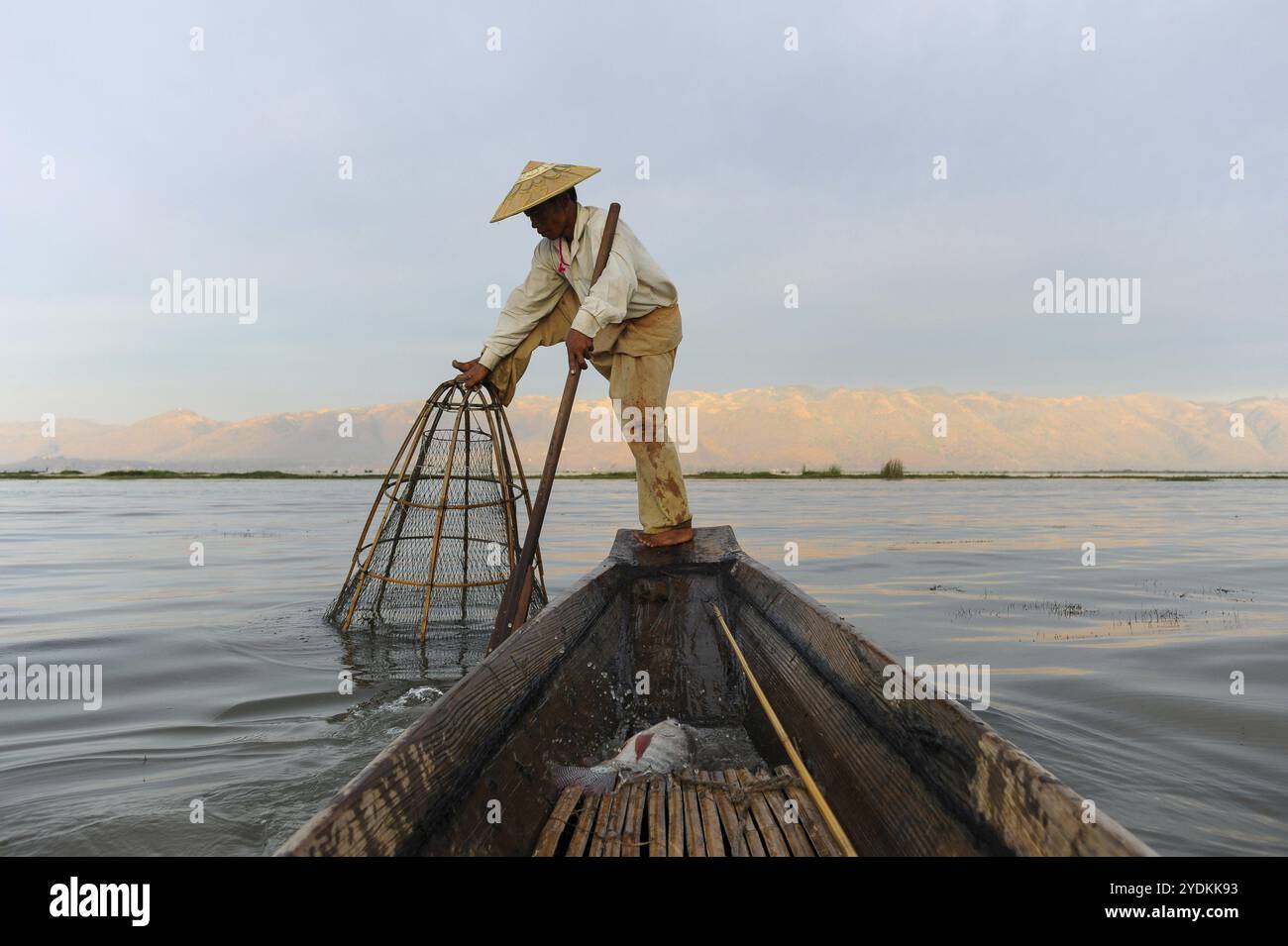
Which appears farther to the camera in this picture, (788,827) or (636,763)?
(636,763)

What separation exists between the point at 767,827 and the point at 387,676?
3154mm

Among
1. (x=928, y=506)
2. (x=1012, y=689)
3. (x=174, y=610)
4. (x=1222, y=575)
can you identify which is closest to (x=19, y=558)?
(x=174, y=610)

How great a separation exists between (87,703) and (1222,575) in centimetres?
1037

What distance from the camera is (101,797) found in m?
2.88

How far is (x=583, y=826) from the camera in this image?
2.18m

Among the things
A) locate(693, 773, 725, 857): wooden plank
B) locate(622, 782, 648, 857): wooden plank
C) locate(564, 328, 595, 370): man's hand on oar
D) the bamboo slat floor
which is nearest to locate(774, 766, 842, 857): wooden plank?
the bamboo slat floor

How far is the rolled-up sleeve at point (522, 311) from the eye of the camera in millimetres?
4613

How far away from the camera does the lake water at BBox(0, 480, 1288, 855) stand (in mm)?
2824

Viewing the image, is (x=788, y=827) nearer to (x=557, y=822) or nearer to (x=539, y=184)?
(x=557, y=822)

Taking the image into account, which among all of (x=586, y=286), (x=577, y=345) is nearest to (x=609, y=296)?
(x=577, y=345)

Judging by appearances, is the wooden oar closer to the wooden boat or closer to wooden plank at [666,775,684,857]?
the wooden boat

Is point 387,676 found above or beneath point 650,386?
beneath

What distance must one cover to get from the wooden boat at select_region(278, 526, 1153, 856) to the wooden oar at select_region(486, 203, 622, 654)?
51cm
